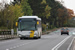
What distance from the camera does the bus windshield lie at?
3734 cm

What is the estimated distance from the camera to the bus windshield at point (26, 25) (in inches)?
1470

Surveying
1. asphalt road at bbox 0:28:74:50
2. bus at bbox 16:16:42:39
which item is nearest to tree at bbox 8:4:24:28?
bus at bbox 16:16:42:39

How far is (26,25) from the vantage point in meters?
37.6

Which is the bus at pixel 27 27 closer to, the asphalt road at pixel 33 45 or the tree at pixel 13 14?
the asphalt road at pixel 33 45

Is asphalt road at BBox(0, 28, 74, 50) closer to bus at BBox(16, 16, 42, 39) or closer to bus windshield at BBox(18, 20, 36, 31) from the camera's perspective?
bus at BBox(16, 16, 42, 39)

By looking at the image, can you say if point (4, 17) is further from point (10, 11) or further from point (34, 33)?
point (34, 33)

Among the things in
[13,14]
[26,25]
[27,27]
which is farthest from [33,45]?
[13,14]

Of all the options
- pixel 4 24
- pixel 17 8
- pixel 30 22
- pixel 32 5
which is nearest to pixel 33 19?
pixel 30 22

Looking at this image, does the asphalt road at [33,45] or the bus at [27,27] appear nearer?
the asphalt road at [33,45]

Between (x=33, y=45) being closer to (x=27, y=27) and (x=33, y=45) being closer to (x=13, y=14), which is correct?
(x=27, y=27)

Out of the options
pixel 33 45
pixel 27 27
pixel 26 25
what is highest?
pixel 26 25

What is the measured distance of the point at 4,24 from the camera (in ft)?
198

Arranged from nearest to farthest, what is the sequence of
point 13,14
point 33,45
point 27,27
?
point 33,45 → point 27,27 → point 13,14

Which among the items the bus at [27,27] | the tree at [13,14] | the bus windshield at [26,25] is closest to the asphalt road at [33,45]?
the bus at [27,27]
